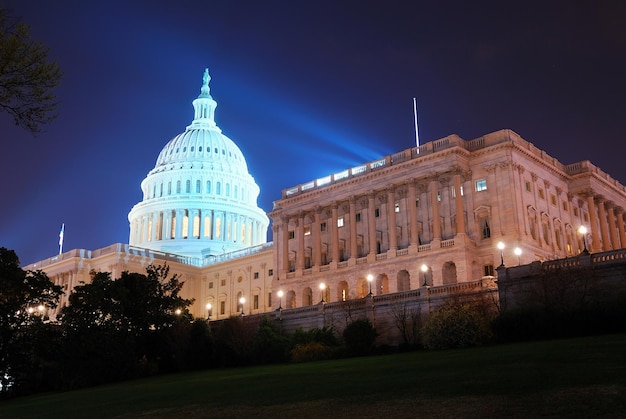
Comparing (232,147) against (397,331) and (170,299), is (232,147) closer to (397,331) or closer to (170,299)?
(170,299)

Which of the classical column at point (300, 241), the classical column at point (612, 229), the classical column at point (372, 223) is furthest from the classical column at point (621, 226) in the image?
the classical column at point (300, 241)

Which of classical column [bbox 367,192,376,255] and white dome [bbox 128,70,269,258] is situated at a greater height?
white dome [bbox 128,70,269,258]

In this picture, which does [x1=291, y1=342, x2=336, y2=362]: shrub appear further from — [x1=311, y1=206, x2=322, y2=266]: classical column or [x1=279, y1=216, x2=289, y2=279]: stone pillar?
[x1=279, y1=216, x2=289, y2=279]: stone pillar

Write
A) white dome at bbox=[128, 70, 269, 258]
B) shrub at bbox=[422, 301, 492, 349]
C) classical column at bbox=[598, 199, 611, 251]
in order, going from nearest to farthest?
shrub at bbox=[422, 301, 492, 349]
classical column at bbox=[598, 199, 611, 251]
white dome at bbox=[128, 70, 269, 258]

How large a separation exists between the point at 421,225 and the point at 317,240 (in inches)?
550

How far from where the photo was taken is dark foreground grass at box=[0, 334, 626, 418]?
16.3 m

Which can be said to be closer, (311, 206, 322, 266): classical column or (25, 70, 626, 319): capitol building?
(25, 70, 626, 319): capitol building

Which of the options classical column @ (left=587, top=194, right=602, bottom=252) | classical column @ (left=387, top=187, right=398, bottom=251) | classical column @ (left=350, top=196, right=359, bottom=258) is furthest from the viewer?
classical column @ (left=350, top=196, right=359, bottom=258)

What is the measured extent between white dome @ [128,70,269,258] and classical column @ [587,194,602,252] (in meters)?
68.4

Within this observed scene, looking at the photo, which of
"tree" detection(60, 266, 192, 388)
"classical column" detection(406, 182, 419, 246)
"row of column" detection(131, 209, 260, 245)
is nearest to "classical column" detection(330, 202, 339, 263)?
"classical column" detection(406, 182, 419, 246)

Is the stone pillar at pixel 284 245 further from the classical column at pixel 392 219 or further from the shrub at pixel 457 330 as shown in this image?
the shrub at pixel 457 330

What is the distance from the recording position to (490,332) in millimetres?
38906

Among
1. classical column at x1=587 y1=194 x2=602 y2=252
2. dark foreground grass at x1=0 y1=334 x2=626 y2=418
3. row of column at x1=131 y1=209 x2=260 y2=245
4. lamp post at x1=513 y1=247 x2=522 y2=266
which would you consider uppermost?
row of column at x1=131 y1=209 x2=260 y2=245

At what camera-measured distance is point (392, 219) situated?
74.2 m
